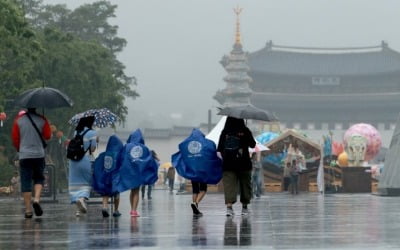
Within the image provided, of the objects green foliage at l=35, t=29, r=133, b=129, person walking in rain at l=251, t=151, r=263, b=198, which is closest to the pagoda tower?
green foliage at l=35, t=29, r=133, b=129

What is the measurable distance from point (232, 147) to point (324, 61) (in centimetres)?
9610

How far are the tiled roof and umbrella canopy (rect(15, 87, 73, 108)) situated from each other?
8882 centimetres

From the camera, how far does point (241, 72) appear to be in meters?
93.2

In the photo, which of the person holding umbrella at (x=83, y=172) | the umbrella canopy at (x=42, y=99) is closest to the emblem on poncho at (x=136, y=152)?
the person holding umbrella at (x=83, y=172)

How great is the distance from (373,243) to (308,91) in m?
94.8

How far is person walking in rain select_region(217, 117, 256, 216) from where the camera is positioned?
1372 cm

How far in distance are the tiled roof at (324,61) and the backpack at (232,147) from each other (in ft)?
292

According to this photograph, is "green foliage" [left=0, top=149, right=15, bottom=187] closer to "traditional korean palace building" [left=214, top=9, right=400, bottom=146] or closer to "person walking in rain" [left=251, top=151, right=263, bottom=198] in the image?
"person walking in rain" [left=251, top=151, right=263, bottom=198]

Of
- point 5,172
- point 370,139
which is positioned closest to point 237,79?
point 370,139

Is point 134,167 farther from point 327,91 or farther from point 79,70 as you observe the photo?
point 327,91

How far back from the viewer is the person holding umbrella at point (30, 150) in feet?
43.7

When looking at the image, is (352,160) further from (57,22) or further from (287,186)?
(57,22)

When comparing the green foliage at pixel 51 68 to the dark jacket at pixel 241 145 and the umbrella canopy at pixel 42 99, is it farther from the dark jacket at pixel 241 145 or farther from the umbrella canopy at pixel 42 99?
the dark jacket at pixel 241 145

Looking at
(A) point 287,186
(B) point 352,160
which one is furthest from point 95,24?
(A) point 287,186
